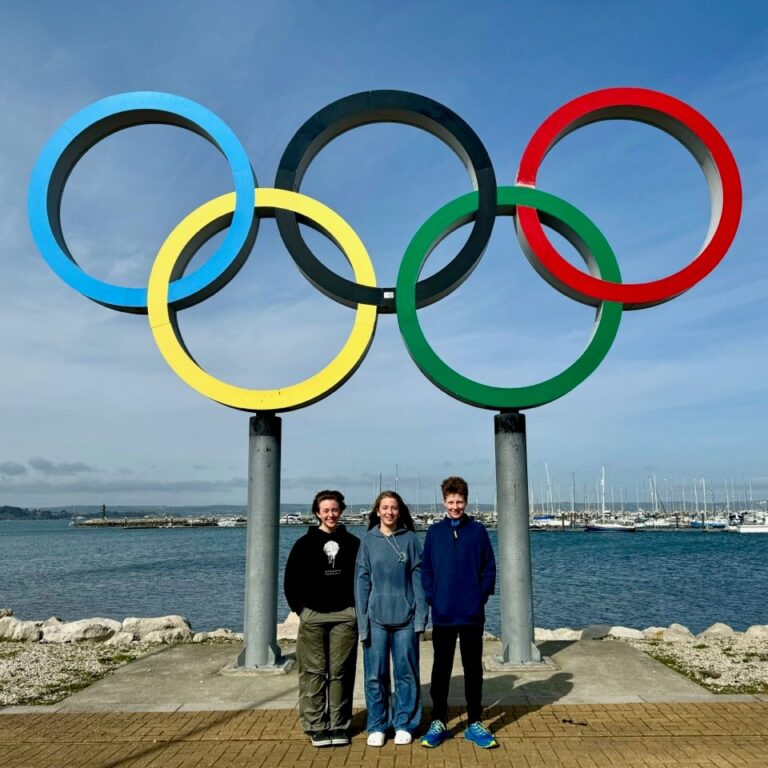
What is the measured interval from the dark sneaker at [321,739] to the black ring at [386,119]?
4998 millimetres

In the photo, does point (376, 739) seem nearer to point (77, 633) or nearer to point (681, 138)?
point (77, 633)

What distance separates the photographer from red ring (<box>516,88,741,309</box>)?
877cm

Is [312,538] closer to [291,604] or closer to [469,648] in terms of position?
[291,604]

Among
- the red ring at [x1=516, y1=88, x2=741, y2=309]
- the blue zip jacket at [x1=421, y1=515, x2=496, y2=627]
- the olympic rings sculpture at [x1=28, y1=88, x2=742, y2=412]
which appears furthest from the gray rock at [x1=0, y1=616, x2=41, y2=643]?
the red ring at [x1=516, y1=88, x2=741, y2=309]

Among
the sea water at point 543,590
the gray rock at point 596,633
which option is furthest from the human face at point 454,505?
the sea water at point 543,590

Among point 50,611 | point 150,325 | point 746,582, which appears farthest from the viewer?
point 746,582

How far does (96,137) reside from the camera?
9742 millimetres

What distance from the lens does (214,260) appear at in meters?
8.92

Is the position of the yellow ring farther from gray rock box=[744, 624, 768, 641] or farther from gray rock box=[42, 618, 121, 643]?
gray rock box=[744, 624, 768, 641]

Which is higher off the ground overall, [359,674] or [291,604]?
[291,604]

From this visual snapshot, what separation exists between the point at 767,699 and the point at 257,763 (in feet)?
16.2

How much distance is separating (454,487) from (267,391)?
3.50 meters

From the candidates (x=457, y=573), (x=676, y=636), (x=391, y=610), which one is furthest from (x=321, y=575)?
(x=676, y=636)

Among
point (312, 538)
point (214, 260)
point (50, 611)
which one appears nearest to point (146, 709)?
point (312, 538)
